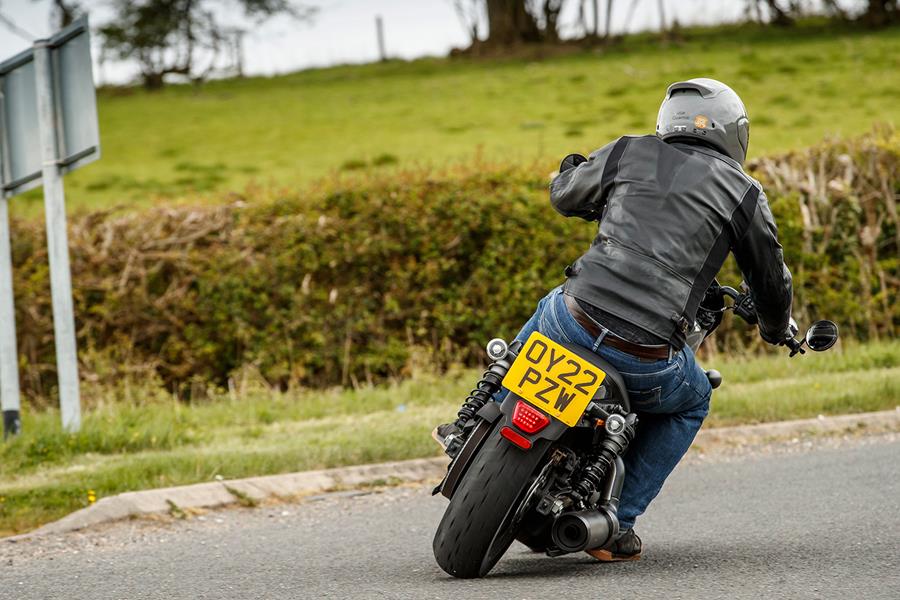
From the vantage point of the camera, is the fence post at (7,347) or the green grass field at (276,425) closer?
the green grass field at (276,425)

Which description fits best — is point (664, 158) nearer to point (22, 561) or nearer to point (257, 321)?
point (22, 561)

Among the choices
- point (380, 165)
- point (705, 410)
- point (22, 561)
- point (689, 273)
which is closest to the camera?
point (689, 273)

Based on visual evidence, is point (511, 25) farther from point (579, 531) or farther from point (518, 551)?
point (579, 531)

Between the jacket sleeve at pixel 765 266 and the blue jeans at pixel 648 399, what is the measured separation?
0.36 meters

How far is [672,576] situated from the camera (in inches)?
189

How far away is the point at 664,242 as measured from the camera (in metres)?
4.56

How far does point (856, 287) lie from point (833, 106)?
12.2 m

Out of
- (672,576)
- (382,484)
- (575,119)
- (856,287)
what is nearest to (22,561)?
(382,484)

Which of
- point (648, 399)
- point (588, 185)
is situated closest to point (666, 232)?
point (588, 185)

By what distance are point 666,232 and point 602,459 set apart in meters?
0.90

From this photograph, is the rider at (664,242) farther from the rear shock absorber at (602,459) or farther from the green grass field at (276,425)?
the green grass field at (276,425)

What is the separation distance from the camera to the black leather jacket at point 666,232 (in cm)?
456

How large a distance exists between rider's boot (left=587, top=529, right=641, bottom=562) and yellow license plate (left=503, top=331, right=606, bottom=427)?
2.98ft

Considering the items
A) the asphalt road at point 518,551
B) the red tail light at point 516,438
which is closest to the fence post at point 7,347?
the asphalt road at point 518,551
